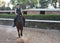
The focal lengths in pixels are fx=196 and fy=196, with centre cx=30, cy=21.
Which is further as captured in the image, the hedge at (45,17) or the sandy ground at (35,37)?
the hedge at (45,17)

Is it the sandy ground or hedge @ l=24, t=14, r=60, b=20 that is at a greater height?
hedge @ l=24, t=14, r=60, b=20

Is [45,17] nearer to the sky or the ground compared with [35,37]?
nearer to the sky

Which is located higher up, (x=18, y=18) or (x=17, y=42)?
(x=18, y=18)

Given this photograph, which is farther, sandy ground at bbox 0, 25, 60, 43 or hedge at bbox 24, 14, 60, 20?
hedge at bbox 24, 14, 60, 20

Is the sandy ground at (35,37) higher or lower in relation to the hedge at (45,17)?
lower

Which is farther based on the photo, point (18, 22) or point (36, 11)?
point (36, 11)

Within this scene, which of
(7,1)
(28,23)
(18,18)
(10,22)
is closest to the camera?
(18,18)

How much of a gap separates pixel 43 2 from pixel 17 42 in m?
23.8

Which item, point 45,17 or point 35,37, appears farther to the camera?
point 45,17

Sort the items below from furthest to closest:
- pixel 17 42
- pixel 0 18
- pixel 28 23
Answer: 1. pixel 0 18
2. pixel 28 23
3. pixel 17 42

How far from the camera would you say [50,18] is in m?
19.1

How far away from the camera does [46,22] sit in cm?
1761


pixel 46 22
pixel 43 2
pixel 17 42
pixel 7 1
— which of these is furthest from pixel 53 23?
pixel 7 1

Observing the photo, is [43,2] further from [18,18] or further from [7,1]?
[18,18]
